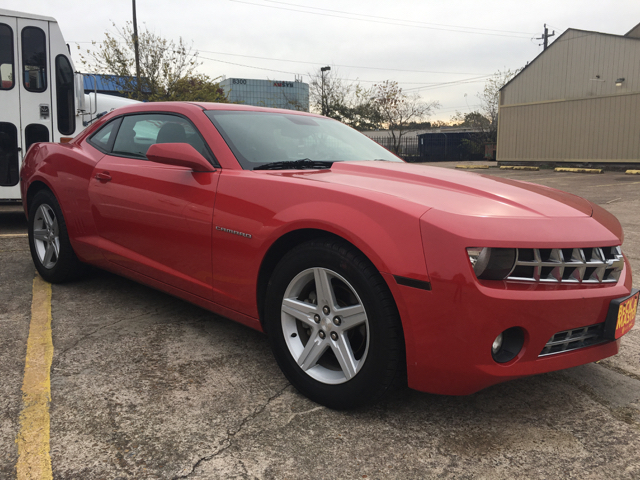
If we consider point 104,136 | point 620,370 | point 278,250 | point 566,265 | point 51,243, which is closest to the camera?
point 566,265

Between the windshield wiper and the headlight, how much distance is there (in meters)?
1.28

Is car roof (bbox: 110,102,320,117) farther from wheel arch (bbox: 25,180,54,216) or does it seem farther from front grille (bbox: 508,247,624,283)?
front grille (bbox: 508,247,624,283)

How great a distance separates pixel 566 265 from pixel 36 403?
2.32 meters

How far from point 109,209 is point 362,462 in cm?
246

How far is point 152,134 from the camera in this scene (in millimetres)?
3602

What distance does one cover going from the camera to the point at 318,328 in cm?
239

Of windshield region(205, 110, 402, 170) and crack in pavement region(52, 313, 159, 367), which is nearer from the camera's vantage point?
crack in pavement region(52, 313, 159, 367)

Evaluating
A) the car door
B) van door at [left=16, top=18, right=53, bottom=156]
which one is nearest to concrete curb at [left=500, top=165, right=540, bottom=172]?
van door at [left=16, top=18, right=53, bottom=156]

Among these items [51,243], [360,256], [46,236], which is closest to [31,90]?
[46,236]

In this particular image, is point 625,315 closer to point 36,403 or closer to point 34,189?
point 36,403

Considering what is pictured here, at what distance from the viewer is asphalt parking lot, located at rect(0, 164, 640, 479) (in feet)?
6.48

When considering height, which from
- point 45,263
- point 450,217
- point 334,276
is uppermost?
point 450,217

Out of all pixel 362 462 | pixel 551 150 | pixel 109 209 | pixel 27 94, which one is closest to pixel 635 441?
pixel 362 462

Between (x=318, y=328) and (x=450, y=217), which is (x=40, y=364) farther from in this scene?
(x=450, y=217)
